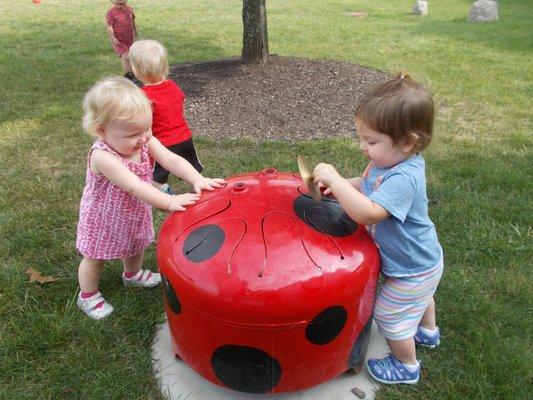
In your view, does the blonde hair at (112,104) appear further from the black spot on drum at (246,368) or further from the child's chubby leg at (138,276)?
the black spot on drum at (246,368)

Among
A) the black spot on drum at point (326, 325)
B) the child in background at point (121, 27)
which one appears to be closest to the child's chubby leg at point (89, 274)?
the black spot on drum at point (326, 325)

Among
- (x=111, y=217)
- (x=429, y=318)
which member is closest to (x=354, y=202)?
(x=429, y=318)

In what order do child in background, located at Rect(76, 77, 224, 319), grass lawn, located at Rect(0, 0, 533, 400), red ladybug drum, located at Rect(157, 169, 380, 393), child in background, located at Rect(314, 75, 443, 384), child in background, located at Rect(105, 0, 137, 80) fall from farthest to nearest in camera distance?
child in background, located at Rect(105, 0, 137, 80), grass lawn, located at Rect(0, 0, 533, 400), child in background, located at Rect(76, 77, 224, 319), child in background, located at Rect(314, 75, 443, 384), red ladybug drum, located at Rect(157, 169, 380, 393)

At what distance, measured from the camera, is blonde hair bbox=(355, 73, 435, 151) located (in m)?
1.89

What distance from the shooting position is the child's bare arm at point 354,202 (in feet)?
6.25

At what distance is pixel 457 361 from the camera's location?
2484 millimetres

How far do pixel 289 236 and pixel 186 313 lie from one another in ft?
1.65

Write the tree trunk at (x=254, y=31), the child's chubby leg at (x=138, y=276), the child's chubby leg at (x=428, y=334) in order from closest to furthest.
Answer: the child's chubby leg at (x=428, y=334), the child's chubby leg at (x=138, y=276), the tree trunk at (x=254, y=31)

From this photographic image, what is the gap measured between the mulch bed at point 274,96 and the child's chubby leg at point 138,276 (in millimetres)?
2202

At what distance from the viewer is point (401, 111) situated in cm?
189

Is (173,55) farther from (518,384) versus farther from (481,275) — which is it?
(518,384)

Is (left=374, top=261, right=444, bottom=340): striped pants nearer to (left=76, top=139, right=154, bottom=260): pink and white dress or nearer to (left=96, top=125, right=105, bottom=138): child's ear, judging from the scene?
(left=76, top=139, right=154, bottom=260): pink and white dress

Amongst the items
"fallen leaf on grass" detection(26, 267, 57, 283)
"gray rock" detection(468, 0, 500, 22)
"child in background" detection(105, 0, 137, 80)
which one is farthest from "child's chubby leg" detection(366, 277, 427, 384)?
"gray rock" detection(468, 0, 500, 22)

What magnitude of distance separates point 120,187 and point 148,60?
1.57 m
